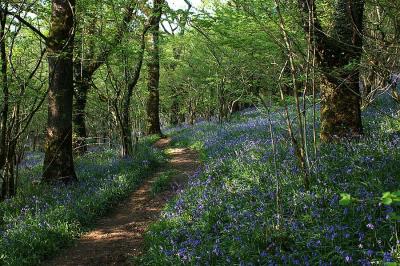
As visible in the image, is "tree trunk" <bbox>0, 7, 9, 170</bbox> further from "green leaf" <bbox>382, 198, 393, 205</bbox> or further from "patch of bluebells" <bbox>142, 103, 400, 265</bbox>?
"green leaf" <bbox>382, 198, 393, 205</bbox>

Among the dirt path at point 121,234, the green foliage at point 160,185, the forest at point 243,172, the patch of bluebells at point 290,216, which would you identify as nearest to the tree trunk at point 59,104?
the forest at point 243,172

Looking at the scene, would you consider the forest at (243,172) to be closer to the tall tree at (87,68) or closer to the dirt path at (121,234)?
the dirt path at (121,234)

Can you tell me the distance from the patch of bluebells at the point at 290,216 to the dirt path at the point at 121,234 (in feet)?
2.12

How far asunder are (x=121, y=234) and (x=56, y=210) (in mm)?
1577

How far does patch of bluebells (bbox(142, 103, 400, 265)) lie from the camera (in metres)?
4.33

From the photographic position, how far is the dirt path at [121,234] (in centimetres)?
661

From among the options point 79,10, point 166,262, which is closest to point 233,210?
point 166,262

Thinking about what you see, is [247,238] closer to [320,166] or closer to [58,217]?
→ [320,166]

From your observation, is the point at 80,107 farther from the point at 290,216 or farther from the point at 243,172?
the point at 290,216

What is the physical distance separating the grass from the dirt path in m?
0.26

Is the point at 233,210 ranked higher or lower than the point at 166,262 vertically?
higher

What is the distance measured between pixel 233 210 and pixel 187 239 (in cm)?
95

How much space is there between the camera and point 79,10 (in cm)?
1217

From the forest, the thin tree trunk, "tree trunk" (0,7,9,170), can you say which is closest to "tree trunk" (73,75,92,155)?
the thin tree trunk
